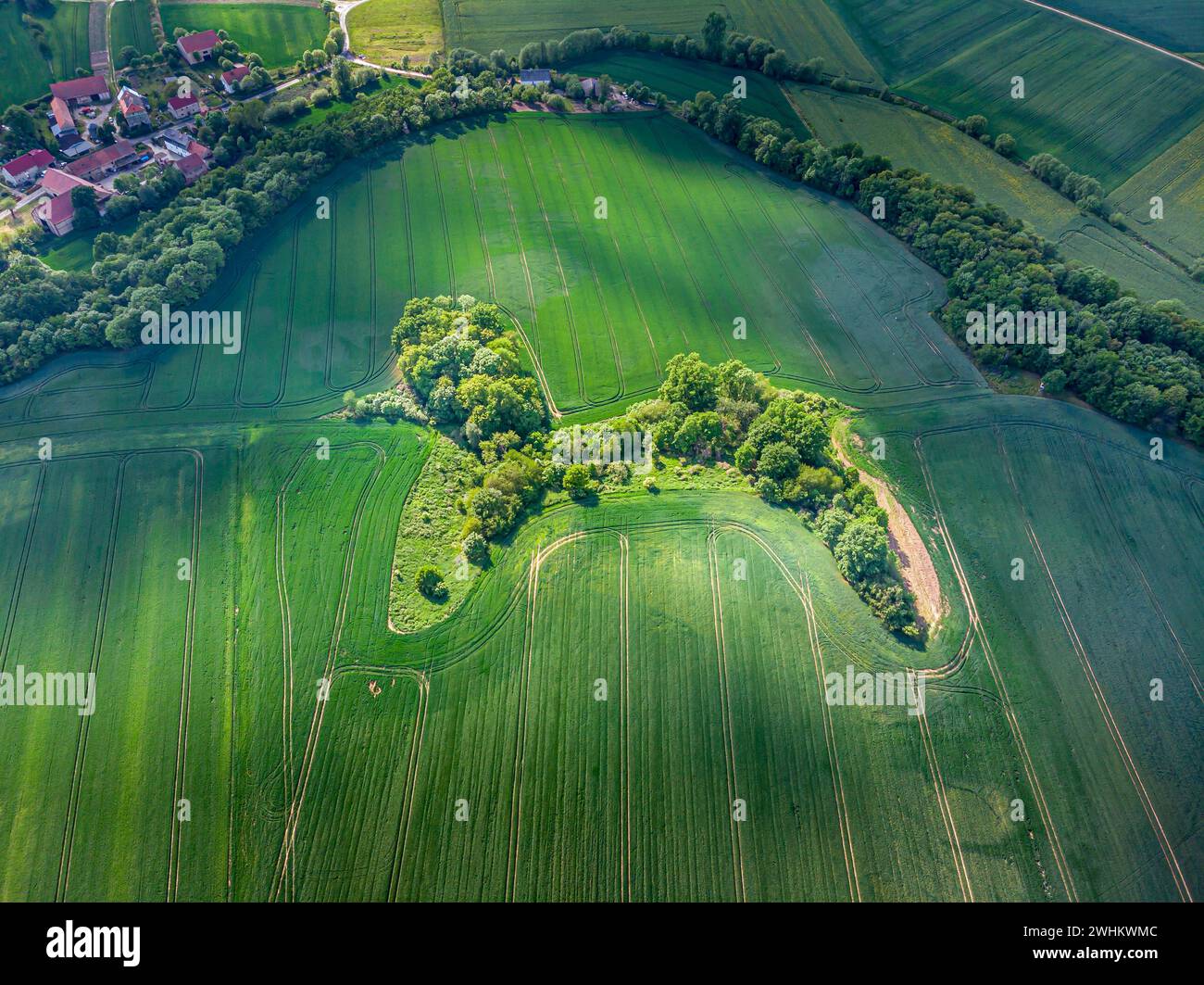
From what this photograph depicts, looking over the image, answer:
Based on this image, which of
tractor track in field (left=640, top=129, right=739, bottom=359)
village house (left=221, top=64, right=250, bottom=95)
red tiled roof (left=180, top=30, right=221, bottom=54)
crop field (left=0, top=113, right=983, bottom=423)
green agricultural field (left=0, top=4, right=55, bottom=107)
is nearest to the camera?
crop field (left=0, top=113, right=983, bottom=423)

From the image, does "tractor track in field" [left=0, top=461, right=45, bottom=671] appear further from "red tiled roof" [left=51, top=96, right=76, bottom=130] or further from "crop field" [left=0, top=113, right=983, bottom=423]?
"red tiled roof" [left=51, top=96, right=76, bottom=130]

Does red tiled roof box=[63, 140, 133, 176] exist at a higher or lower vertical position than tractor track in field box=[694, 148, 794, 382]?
higher

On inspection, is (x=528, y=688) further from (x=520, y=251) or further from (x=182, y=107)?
(x=182, y=107)

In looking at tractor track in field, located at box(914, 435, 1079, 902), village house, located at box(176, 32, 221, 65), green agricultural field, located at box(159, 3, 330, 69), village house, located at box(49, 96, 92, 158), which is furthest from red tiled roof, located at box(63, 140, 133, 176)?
tractor track in field, located at box(914, 435, 1079, 902)

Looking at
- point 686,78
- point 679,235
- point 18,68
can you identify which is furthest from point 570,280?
point 18,68

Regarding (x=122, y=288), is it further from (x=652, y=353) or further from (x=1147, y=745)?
(x=1147, y=745)

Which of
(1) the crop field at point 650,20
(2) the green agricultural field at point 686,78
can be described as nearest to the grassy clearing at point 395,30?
(1) the crop field at point 650,20
